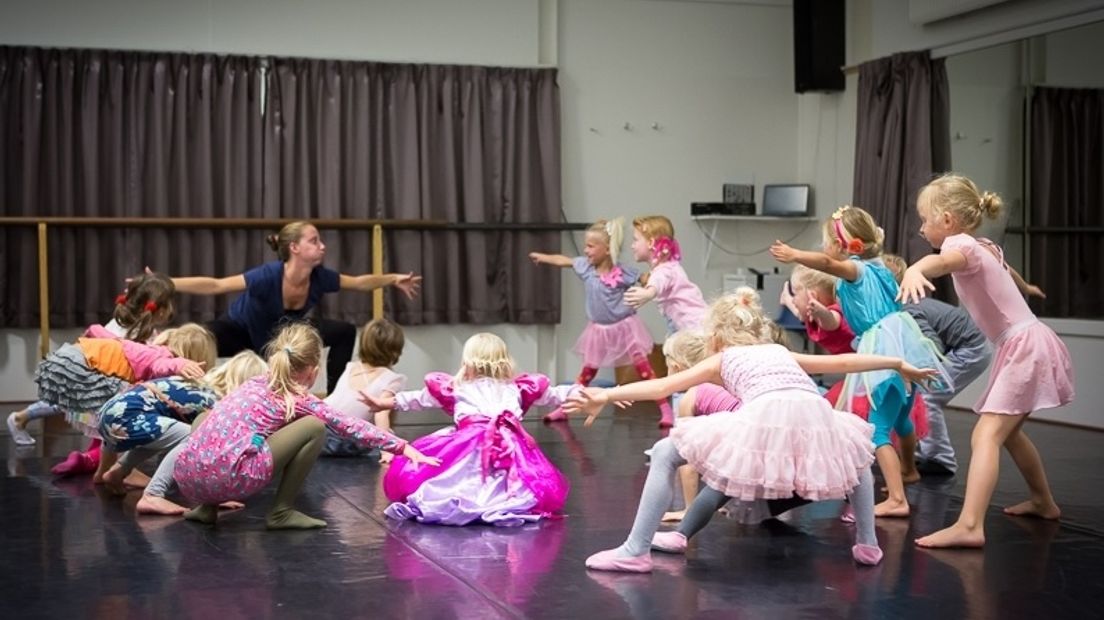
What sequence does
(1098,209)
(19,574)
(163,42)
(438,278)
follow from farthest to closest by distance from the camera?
1. (438,278)
2. (163,42)
3. (1098,209)
4. (19,574)

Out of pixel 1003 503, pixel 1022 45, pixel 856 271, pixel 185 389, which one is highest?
pixel 1022 45

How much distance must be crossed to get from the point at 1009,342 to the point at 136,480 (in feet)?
10.0

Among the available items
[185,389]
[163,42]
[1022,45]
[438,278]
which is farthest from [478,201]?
[185,389]

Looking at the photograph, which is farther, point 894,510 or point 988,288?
point 894,510

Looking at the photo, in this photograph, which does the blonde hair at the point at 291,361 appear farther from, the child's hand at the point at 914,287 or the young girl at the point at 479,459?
the child's hand at the point at 914,287

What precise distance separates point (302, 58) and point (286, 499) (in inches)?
196

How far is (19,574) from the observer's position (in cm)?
352

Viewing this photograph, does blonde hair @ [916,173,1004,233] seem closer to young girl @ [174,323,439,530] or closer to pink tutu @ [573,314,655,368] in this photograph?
young girl @ [174,323,439,530]

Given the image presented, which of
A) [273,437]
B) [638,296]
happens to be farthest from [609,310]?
[273,437]

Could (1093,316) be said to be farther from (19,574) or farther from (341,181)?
(19,574)

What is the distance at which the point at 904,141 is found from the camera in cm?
827

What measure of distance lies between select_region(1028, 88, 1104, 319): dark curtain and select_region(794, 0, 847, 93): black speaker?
186 centimetres

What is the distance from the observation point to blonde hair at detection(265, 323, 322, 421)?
407cm

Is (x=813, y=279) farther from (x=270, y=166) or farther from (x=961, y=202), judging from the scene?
(x=270, y=166)
